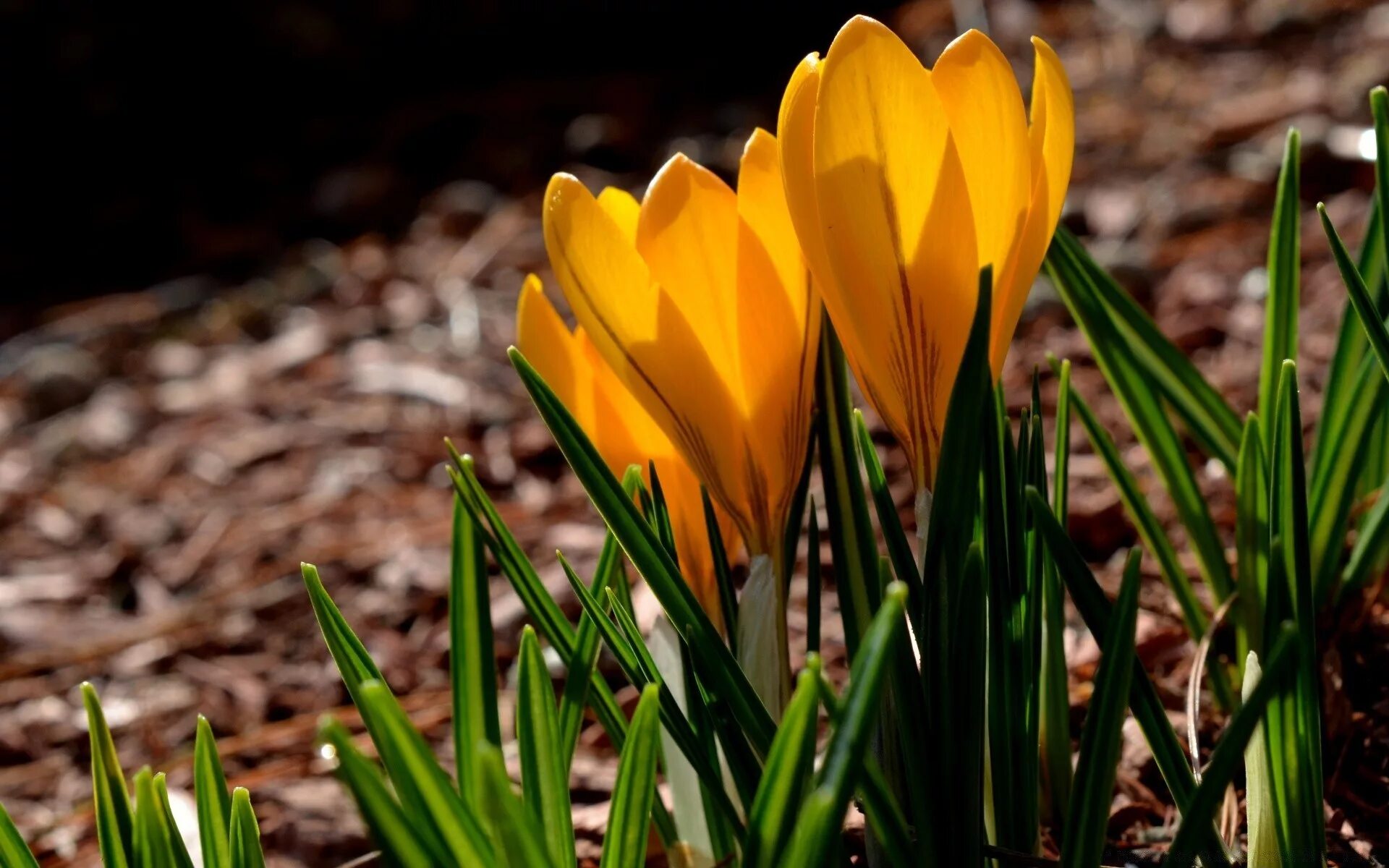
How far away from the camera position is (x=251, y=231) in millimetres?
3281

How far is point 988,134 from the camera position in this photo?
0.58 m

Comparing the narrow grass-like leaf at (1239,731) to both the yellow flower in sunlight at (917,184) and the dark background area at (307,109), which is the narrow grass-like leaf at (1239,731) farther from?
the dark background area at (307,109)

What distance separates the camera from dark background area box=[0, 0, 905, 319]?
10.7 ft

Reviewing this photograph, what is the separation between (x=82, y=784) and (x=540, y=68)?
2954mm

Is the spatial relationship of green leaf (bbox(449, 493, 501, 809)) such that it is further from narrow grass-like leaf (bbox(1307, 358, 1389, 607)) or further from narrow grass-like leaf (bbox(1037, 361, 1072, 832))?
narrow grass-like leaf (bbox(1307, 358, 1389, 607))

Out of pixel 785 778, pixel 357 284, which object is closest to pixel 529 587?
pixel 785 778

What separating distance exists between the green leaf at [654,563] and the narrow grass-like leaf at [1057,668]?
0.20 meters

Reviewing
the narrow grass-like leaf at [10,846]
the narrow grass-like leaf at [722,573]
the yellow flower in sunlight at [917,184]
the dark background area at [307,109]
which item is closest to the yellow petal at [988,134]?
the yellow flower in sunlight at [917,184]

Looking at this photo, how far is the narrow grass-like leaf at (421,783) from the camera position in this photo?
48cm

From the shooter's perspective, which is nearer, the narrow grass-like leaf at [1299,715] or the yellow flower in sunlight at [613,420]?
the narrow grass-like leaf at [1299,715]

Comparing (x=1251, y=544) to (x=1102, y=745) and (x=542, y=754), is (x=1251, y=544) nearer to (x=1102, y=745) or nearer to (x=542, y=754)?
(x=1102, y=745)

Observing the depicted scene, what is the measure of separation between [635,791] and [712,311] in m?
0.23

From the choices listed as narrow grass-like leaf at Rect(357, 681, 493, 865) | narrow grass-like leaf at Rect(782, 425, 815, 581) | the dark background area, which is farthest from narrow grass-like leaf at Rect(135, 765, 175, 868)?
the dark background area

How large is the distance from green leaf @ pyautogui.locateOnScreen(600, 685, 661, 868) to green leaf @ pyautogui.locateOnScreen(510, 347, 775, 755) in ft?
0.14
